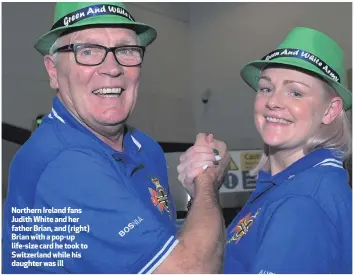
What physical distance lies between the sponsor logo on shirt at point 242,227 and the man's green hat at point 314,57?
14.1 inches

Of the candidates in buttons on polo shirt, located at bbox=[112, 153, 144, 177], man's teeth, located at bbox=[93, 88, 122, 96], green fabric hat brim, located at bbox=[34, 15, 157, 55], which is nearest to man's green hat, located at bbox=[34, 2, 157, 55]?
green fabric hat brim, located at bbox=[34, 15, 157, 55]

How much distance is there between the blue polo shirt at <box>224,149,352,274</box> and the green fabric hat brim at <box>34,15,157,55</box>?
555 millimetres

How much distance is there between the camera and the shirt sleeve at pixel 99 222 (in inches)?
38.9

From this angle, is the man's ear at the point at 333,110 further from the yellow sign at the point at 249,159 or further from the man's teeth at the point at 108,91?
the yellow sign at the point at 249,159

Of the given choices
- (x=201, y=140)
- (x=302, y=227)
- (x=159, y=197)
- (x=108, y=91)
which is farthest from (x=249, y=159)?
(x=302, y=227)

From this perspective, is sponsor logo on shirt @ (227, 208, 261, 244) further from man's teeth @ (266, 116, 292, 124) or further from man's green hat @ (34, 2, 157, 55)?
man's green hat @ (34, 2, 157, 55)

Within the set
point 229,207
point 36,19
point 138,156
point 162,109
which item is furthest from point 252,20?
point 138,156

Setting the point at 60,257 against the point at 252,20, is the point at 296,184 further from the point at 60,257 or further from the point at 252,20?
the point at 252,20

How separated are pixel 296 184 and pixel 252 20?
16.1 feet

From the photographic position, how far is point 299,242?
0.94m

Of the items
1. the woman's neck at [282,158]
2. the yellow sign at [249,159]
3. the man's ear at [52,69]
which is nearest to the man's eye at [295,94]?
the woman's neck at [282,158]

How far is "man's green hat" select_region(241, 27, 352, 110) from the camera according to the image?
1.15 m

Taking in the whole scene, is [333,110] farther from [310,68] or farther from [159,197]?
[159,197]

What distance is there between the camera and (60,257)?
1044mm
